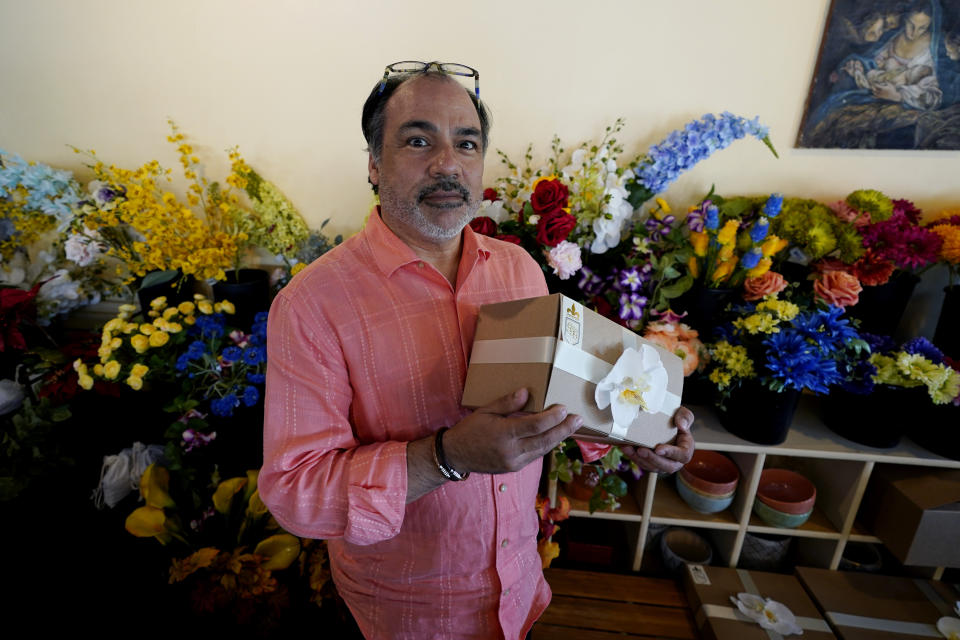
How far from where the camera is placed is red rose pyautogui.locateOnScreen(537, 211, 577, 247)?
49.1 inches

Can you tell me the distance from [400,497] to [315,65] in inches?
58.7

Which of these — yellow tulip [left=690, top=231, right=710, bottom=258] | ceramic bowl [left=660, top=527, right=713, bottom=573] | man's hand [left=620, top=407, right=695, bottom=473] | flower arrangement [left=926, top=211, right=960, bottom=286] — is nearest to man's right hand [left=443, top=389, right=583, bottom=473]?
man's hand [left=620, top=407, right=695, bottom=473]

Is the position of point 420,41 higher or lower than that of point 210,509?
higher

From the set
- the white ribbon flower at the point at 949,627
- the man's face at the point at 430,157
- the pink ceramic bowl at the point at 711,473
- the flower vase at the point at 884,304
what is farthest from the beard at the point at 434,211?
the white ribbon flower at the point at 949,627

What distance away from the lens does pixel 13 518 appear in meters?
1.41

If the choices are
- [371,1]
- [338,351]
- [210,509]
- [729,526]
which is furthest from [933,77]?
[210,509]

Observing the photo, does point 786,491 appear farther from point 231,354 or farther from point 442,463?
point 231,354

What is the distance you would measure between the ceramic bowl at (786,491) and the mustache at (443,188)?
1.61 meters

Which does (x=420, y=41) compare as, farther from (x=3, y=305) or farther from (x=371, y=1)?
(x=3, y=305)

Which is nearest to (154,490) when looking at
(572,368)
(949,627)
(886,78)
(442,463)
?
(442,463)

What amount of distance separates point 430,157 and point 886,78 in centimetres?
161

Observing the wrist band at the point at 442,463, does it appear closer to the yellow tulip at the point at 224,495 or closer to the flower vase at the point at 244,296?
the yellow tulip at the point at 224,495

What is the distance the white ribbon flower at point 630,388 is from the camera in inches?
27.4

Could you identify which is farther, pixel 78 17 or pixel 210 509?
pixel 78 17
